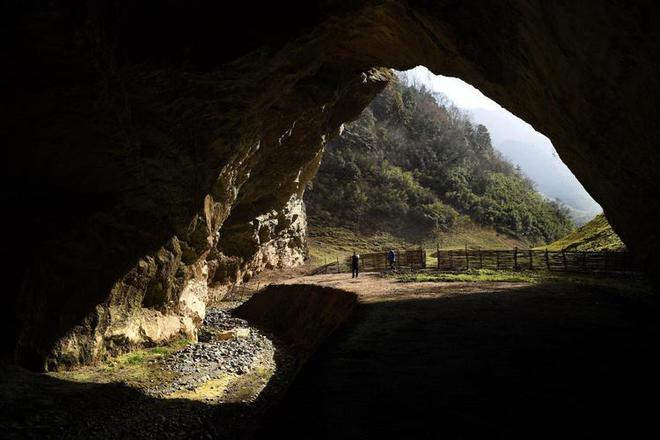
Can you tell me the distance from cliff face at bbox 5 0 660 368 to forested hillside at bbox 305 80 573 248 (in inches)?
1308

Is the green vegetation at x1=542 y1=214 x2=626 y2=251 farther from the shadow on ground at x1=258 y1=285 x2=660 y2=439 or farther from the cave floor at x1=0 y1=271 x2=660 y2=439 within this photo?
the shadow on ground at x1=258 y1=285 x2=660 y2=439

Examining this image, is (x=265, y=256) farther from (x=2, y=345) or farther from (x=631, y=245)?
(x=631, y=245)

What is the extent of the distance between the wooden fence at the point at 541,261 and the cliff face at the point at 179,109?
22.4 feet

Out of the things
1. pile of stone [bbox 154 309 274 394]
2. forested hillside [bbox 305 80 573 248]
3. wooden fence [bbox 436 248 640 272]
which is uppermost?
forested hillside [bbox 305 80 573 248]

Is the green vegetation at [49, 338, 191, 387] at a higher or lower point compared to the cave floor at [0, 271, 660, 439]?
lower

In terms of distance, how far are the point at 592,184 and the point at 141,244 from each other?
12669mm

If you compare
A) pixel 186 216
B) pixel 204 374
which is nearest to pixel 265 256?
pixel 186 216

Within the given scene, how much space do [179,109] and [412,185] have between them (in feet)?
149

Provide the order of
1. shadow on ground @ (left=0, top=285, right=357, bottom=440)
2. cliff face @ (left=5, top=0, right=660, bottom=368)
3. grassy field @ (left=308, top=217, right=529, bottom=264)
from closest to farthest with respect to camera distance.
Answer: cliff face @ (left=5, top=0, right=660, bottom=368) → shadow on ground @ (left=0, top=285, right=357, bottom=440) → grassy field @ (left=308, top=217, right=529, bottom=264)

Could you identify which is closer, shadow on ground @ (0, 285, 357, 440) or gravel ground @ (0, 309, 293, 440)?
shadow on ground @ (0, 285, 357, 440)

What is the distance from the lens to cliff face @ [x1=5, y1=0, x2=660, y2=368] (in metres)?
6.81

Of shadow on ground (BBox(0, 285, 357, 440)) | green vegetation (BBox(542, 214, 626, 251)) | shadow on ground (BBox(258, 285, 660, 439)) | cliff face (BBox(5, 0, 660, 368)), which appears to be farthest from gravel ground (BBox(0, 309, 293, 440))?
green vegetation (BBox(542, 214, 626, 251))

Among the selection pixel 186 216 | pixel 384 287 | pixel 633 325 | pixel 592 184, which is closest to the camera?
pixel 633 325

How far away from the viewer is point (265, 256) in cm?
3070
